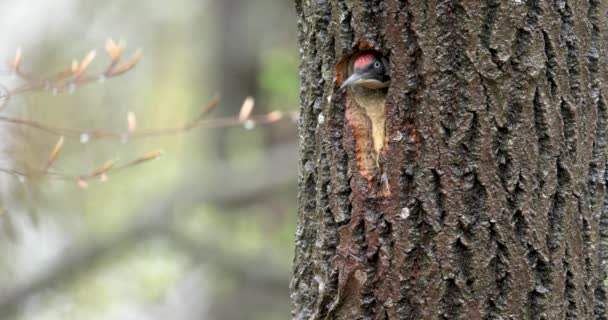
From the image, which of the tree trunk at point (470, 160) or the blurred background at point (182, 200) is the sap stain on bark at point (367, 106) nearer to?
the tree trunk at point (470, 160)

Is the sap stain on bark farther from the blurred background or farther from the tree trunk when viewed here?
the blurred background

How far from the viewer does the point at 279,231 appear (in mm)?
10070

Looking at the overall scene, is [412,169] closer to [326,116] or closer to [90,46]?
[326,116]

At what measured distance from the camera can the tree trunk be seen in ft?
7.95

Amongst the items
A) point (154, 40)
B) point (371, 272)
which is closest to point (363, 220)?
point (371, 272)

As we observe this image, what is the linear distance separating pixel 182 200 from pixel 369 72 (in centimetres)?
674

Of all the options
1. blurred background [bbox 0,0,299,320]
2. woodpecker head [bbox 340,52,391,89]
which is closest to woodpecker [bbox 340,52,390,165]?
woodpecker head [bbox 340,52,391,89]

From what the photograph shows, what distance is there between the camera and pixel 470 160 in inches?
95.9

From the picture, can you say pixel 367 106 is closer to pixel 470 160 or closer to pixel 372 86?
pixel 372 86

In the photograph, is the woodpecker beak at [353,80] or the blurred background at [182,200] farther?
the blurred background at [182,200]

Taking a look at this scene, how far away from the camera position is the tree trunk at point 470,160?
2.42m

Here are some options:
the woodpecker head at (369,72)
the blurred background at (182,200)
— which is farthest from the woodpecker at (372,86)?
the blurred background at (182,200)

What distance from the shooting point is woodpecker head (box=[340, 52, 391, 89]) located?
8.09ft

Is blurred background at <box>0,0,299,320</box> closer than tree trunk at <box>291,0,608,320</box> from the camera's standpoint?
No
